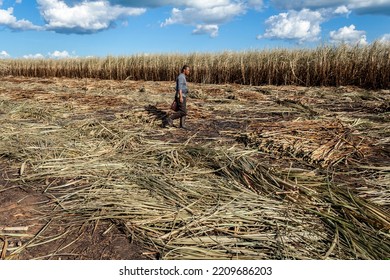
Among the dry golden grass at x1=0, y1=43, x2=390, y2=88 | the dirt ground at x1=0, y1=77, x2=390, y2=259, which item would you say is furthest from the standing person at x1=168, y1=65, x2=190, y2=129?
the dry golden grass at x1=0, y1=43, x2=390, y2=88

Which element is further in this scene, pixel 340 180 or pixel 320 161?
pixel 320 161

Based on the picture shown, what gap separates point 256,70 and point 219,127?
32.1 ft

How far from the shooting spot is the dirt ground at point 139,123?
2.59 metres

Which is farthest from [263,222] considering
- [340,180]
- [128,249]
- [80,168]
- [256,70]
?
[256,70]

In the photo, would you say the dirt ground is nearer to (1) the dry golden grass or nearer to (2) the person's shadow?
(2) the person's shadow

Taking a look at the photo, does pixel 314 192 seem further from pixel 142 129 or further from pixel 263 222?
pixel 142 129

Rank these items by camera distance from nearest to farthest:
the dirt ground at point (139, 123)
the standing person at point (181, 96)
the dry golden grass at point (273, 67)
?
the dirt ground at point (139, 123), the standing person at point (181, 96), the dry golden grass at point (273, 67)

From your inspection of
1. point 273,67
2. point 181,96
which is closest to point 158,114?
point 181,96

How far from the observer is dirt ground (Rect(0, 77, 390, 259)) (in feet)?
8.50

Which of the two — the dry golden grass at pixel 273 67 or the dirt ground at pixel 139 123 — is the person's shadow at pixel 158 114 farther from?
the dry golden grass at pixel 273 67

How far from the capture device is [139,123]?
6.85 meters

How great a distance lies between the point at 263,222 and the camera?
2.81 meters

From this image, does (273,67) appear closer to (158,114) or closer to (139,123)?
(158,114)

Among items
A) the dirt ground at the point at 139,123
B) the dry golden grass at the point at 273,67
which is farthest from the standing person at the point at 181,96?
the dry golden grass at the point at 273,67
